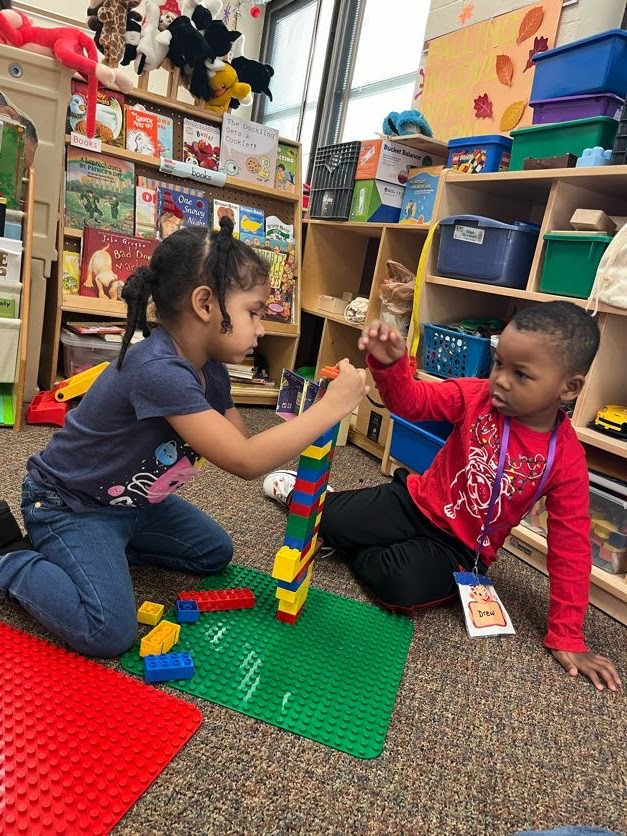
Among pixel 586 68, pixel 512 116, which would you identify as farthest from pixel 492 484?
pixel 512 116

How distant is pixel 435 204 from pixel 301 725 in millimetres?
1655

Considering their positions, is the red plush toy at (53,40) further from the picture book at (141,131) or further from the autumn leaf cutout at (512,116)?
the autumn leaf cutout at (512,116)

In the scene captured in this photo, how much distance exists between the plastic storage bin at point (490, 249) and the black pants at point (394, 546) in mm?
687

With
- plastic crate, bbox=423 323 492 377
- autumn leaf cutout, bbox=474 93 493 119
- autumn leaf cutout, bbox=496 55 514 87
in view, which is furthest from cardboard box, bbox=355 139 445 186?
plastic crate, bbox=423 323 492 377

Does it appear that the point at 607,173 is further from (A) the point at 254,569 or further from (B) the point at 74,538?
(B) the point at 74,538

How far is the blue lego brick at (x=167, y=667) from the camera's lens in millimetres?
969

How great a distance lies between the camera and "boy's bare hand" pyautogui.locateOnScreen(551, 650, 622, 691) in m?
1.19

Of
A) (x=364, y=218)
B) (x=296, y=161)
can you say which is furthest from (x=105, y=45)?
(x=364, y=218)

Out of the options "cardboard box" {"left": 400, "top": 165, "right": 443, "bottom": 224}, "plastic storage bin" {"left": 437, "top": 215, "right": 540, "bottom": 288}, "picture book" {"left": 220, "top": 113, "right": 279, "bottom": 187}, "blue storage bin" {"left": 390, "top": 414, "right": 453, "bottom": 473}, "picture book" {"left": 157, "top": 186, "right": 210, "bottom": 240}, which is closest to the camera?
"plastic storage bin" {"left": 437, "top": 215, "right": 540, "bottom": 288}

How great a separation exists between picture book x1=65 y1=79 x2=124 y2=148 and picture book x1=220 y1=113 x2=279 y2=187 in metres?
0.43

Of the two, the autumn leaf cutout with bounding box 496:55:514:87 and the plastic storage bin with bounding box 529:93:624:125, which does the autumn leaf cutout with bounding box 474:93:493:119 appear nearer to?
the autumn leaf cutout with bounding box 496:55:514:87

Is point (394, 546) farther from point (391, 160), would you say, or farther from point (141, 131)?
point (141, 131)

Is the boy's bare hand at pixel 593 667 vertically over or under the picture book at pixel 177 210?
under

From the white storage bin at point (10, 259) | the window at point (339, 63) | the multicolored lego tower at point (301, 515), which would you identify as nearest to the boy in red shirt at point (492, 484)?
the multicolored lego tower at point (301, 515)
